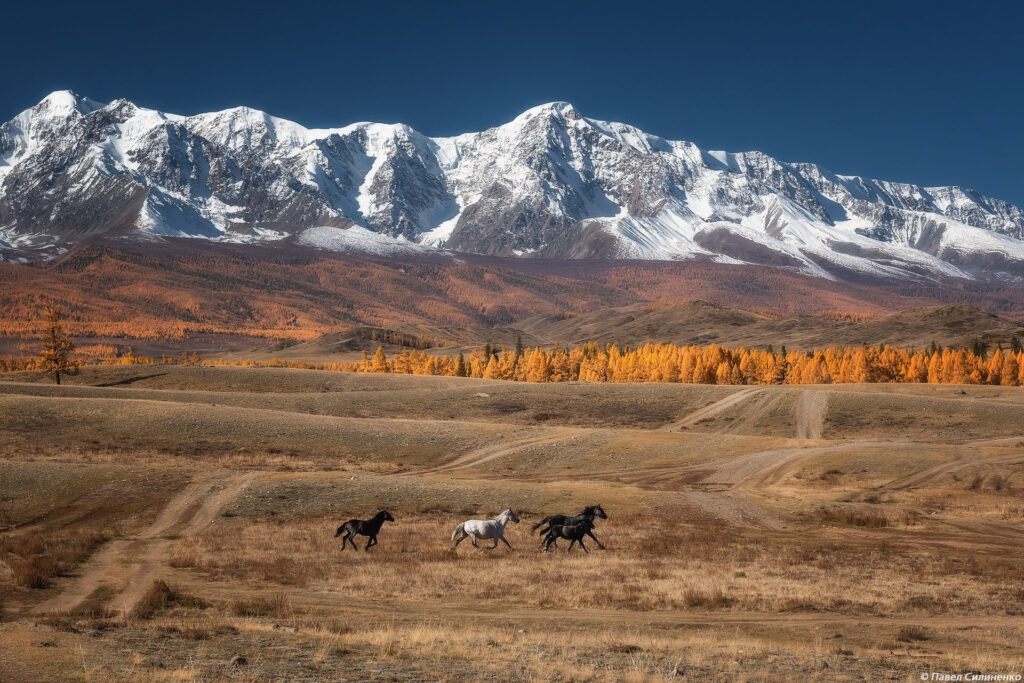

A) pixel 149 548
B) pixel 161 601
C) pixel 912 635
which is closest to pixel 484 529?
pixel 149 548

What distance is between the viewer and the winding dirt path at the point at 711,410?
10994cm

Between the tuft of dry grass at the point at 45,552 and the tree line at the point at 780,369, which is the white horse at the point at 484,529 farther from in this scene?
the tree line at the point at 780,369

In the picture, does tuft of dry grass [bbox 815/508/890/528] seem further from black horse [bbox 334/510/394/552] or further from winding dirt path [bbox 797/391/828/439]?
winding dirt path [bbox 797/391/828/439]

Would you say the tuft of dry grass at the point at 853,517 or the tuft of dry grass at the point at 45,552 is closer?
the tuft of dry grass at the point at 45,552

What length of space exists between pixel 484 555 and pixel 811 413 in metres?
82.0

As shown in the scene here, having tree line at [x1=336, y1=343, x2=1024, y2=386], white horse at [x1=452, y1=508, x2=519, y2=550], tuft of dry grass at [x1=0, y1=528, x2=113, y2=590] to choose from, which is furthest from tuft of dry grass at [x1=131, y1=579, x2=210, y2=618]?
tree line at [x1=336, y1=343, x2=1024, y2=386]

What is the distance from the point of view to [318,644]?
22.0 meters

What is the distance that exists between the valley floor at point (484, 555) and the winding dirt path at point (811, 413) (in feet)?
30.5

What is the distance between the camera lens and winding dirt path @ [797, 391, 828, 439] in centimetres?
10171

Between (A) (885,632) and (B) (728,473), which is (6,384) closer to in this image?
(B) (728,473)

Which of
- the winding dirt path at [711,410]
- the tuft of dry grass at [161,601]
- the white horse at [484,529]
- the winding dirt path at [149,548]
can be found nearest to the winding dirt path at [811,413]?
the winding dirt path at [711,410]

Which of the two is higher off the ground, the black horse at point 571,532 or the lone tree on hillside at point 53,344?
the lone tree on hillside at point 53,344

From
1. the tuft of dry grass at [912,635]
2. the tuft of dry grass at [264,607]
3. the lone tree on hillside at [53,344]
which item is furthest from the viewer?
the lone tree on hillside at [53,344]

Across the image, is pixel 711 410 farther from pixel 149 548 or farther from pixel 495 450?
pixel 149 548
